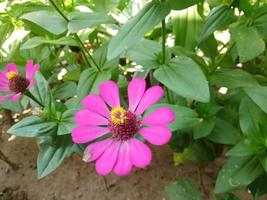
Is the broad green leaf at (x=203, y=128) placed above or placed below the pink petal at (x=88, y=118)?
below

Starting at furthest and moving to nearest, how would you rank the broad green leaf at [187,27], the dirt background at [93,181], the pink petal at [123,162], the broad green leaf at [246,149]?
the dirt background at [93,181]
the broad green leaf at [187,27]
the broad green leaf at [246,149]
the pink petal at [123,162]

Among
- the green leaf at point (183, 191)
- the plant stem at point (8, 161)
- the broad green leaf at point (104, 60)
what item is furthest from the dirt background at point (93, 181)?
the broad green leaf at point (104, 60)

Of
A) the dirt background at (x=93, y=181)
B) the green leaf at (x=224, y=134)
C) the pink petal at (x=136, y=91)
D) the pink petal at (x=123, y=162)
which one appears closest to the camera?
the pink petal at (x=123, y=162)

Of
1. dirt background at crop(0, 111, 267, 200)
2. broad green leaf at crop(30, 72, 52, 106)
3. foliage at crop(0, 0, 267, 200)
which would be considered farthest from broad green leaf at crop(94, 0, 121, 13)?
dirt background at crop(0, 111, 267, 200)

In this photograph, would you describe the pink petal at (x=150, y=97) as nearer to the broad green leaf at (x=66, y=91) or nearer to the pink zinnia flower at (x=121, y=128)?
the pink zinnia flower at (x=121, y=128)

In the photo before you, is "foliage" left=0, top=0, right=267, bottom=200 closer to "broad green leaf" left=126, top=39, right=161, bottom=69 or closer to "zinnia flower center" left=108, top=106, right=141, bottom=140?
"broad green leaf" left=126, top=39, right=161, bottom=69
